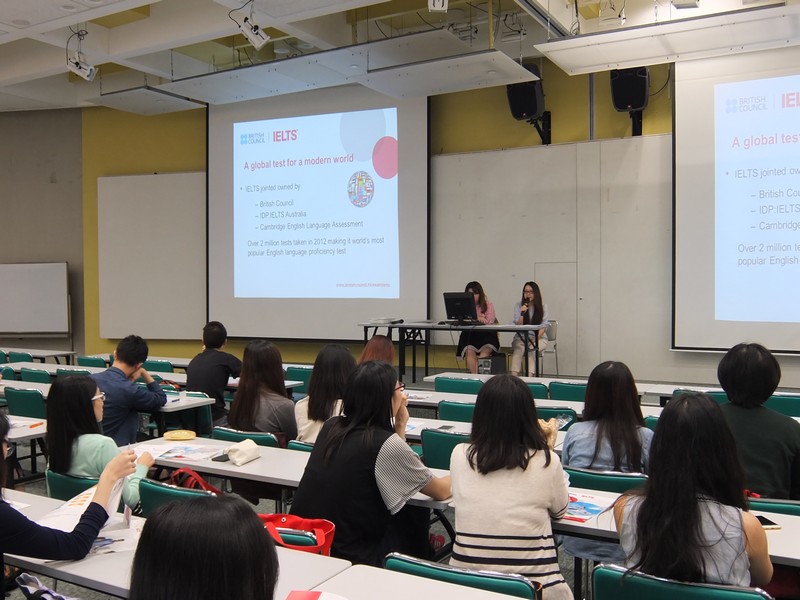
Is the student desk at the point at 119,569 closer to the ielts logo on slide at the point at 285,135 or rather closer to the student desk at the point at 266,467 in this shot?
the student desk at the point at 266,467

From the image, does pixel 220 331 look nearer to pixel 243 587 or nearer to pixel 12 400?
pixel 12 400

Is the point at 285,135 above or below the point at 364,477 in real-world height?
above

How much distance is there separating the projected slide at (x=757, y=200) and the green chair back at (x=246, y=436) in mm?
5921

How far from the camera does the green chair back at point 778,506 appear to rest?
247cm

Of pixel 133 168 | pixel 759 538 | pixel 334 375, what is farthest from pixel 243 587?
pixel 133 168

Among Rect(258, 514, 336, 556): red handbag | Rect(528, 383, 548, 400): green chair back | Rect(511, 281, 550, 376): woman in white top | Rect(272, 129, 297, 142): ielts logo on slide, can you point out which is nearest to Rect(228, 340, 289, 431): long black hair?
Answer: Rect(258, 514, 336, 556): red handbag

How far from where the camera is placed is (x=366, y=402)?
8.73ft

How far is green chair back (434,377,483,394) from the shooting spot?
233 inches

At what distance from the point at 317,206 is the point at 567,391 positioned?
556cm

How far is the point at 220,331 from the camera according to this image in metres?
5.98

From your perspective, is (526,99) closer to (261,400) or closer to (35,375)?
(261,400)

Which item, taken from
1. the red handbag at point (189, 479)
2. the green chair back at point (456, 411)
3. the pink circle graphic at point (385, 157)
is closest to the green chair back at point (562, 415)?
the green chair back at point (456, 411)

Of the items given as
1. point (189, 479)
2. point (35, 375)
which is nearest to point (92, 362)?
point (35, 375)

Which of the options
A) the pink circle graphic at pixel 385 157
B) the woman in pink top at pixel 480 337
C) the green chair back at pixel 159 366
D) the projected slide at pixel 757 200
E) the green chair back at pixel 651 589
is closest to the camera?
the green chair back at pixel 651 589
